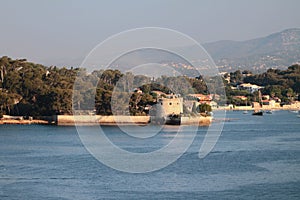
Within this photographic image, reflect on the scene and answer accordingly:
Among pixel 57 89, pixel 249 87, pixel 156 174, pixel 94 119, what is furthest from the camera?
pixel 249 87

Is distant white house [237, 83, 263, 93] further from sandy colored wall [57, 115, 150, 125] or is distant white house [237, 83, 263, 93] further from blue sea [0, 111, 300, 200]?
blue sea [0, 111, 300, 200]

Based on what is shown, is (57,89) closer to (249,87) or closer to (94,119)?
(94,119)

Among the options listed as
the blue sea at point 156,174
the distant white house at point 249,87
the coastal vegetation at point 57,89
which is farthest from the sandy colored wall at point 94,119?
the distant white house at point 249,87

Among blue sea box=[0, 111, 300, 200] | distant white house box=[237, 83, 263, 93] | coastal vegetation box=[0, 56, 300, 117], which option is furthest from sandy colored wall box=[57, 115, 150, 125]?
distant white house box=[237, 83, 263, 93]

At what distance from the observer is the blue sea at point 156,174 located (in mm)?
19500

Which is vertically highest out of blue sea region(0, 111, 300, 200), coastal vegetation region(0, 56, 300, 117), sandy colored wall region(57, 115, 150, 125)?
coastal vegetation region(0, 56, 300, 117)

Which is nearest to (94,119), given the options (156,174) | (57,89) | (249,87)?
(57,89)

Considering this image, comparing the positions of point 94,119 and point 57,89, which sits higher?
point 57,89

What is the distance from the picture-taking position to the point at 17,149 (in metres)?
32.4

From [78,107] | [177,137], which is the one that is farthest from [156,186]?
[78,107]

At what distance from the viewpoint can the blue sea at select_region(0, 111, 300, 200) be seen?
19.5m

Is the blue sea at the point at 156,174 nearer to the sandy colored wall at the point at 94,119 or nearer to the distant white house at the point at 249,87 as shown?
the sandy colored wall at the point at 94,119

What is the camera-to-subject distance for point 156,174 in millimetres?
23312

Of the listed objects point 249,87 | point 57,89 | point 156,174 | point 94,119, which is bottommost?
point 156,174
